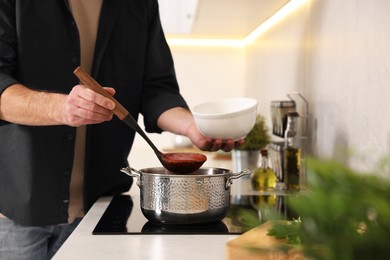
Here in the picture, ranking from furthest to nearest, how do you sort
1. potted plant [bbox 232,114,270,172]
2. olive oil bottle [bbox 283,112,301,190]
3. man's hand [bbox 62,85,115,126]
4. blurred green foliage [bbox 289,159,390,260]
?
potted plant [bbox 232,114,270,172]
olive oil bottle [bbox 283,112,301,190]
man's hand [bbox 62,85,115,126]
blurred green foliage [bbox 289,159,390,260]

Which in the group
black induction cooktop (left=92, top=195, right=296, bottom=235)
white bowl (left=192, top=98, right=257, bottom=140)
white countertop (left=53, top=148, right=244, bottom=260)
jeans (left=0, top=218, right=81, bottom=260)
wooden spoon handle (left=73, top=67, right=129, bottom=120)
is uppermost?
wooden spoon handle (left=73, top=67, right=129, bottom=120)

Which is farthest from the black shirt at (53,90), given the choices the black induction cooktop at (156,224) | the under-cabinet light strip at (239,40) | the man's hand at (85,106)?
the under-cabinet light strip at (239,40)

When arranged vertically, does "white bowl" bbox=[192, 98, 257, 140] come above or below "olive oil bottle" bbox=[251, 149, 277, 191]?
above

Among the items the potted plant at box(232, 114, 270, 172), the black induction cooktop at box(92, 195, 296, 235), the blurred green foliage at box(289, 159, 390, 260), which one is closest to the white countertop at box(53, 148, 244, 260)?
the black induction cooktop at box(92, 195, 296, 235)

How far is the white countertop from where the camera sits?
3.06ft

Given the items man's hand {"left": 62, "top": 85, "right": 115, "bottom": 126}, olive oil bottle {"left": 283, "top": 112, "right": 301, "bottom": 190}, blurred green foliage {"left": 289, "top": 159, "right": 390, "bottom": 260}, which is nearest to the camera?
blurred green foliage {"left": 289, "top": 159, "right": 390, "bottom": 260}

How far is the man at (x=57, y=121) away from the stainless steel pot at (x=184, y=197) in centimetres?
25

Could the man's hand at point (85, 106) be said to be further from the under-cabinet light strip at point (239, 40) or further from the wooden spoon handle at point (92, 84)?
the under-cabinet light strip at point (239, 40)

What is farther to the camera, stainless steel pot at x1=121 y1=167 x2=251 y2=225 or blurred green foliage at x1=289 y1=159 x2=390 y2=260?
stainless steel pot at x1=121 y1=167 x2=251 y2=225

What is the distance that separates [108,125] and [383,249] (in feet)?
4.12

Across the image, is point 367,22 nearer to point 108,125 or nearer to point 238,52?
point 108,125

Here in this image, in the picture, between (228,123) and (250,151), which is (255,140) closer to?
(250,151)

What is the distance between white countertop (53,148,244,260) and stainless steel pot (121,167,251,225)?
0.06 meters

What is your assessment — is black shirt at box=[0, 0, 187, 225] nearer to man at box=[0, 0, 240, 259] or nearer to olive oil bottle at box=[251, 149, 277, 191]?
man at box=[0, 0, 240, 259]
